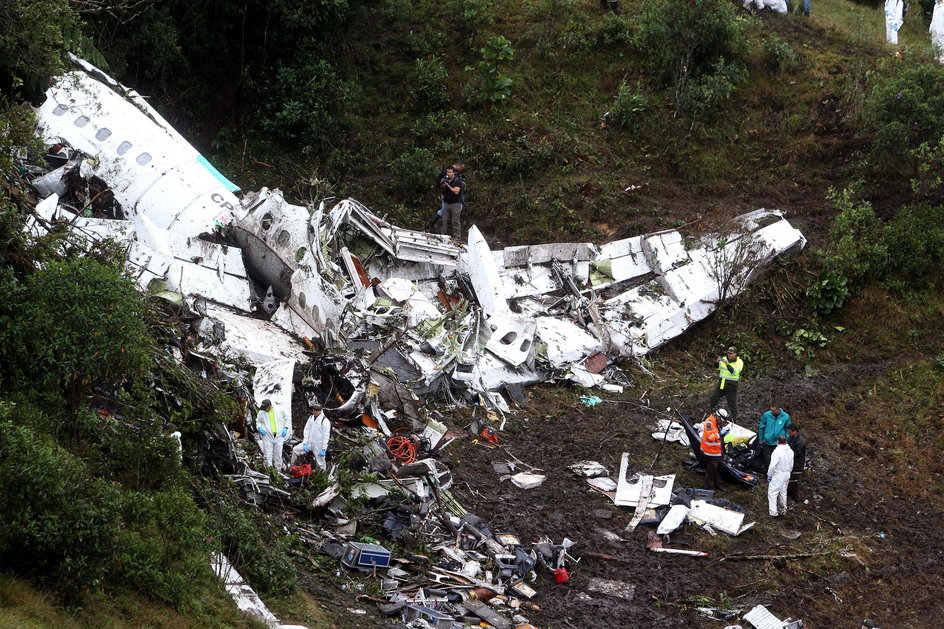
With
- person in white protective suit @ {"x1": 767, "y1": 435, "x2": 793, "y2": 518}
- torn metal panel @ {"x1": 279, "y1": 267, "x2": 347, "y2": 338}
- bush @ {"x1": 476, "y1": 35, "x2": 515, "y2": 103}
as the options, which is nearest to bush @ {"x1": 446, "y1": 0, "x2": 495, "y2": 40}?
bush @ {"x1": 476, "y1": 35, "x2": 515, "y2": 103}

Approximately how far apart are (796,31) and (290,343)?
15.8 meters

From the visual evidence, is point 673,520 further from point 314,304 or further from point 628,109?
point 628,109

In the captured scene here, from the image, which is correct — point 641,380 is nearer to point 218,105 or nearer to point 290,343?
point 290,343

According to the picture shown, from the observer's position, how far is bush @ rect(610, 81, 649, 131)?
1909 centimetres

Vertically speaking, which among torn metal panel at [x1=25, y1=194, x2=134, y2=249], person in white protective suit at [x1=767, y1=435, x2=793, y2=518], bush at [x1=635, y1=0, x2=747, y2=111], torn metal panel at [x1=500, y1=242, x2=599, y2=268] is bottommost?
person in white protective suit at [x1=767, y1=435, x2=793, y2=518]

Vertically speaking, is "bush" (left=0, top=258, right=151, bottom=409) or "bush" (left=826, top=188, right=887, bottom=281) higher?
"bush" (left=826, top=188, right=887, bottom=281)

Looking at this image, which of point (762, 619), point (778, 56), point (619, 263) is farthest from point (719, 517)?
point (778, 56)

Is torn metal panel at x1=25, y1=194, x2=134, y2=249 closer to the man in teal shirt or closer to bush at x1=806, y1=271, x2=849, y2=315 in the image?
the man in teal shirt

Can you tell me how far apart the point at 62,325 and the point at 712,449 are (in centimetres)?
749

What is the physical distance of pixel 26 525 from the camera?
5.77 meters

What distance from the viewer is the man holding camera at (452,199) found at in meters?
15.6

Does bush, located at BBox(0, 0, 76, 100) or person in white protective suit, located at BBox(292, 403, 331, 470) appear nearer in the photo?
person in white protective suit, located at BBox(292, 403, 331, 470)

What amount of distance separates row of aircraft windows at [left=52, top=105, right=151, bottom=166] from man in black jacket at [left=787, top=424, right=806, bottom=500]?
10259 mm

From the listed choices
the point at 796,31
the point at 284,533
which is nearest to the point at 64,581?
the point at 284,533
